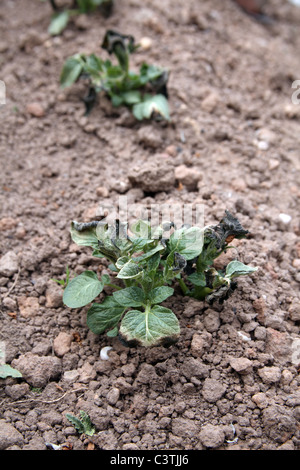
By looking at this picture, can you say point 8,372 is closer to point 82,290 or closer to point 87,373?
point 87,373

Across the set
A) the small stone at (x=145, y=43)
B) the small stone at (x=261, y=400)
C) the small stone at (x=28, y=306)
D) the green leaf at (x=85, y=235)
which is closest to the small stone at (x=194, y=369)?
the small stone at (x=261, y=400)

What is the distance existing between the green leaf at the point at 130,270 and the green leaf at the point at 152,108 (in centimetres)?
130

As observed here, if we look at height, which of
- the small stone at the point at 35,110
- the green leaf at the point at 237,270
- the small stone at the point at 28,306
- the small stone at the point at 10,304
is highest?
the small stone at the point at 35,110

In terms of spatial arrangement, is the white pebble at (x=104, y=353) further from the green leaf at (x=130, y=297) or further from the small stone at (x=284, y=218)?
the small stone at (x=284, y=218)

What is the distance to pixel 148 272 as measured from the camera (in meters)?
1.90

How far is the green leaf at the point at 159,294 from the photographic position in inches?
73.8

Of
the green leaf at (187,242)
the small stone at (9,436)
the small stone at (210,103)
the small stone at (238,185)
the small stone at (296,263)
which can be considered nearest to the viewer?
the small stone at (9,436)

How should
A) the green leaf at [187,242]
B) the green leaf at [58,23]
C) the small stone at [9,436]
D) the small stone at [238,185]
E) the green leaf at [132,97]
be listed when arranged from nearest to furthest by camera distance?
1. the small stone at [9,436]
2. the green leaf at [187,242]
3. the small stone at [238,185]
4. the green leaf at [132,97]
5. the green leaf at [58,23]

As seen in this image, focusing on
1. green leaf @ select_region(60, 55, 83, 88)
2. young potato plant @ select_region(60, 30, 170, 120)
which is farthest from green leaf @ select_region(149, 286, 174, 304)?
green leaf @ select_region(60, 55, 83, 88)

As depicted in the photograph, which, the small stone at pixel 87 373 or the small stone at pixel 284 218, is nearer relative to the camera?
the small stone at pixel 87 373

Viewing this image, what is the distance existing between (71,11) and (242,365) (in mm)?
3012

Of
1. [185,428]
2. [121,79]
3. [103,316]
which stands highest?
[121,79]

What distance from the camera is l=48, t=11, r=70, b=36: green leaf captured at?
340 centimetres

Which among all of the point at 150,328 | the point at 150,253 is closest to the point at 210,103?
the point at 150,253
